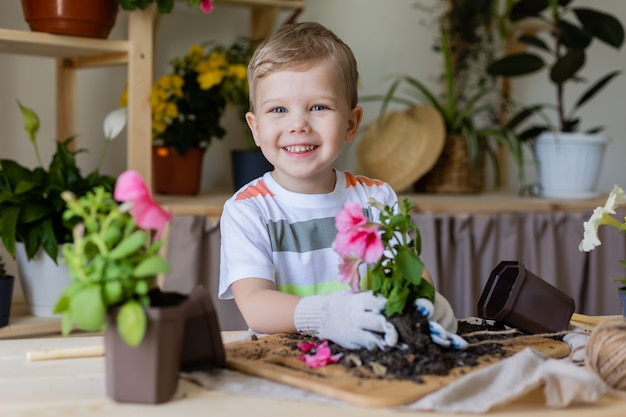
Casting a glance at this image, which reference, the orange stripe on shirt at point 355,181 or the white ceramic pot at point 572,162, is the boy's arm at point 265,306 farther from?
the white ceramic pot at point 572,162

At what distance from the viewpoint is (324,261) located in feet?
4.46

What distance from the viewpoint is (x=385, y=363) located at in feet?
3.02

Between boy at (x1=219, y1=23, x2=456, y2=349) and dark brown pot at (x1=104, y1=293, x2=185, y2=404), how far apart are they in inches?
13.9

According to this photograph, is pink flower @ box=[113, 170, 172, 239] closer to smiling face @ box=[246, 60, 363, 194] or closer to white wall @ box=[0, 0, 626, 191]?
smiling face @ box=[246, 60, 363, 194]

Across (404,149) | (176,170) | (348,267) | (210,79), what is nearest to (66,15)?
(210,79)

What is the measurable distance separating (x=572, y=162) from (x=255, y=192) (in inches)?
64.5

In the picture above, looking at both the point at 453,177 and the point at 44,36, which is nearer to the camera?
the point at 44,36

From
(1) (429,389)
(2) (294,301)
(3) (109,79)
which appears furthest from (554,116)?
(1) (429,389)

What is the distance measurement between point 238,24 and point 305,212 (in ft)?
5.30

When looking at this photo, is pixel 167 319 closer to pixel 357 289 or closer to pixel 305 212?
pixel 357 289

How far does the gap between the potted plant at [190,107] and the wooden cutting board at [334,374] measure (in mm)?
1429

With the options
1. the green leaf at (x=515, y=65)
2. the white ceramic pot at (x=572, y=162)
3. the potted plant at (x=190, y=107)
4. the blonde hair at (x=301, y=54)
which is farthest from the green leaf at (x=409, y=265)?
the green leaf at (x=515, y=65)

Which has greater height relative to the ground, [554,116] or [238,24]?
[238,24]

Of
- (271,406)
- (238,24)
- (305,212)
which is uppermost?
(238,24)
